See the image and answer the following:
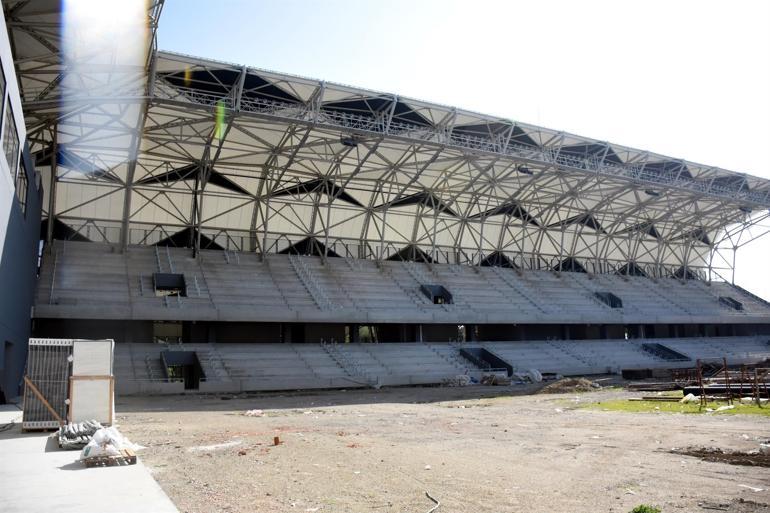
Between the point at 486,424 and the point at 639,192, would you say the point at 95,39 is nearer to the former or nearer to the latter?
the point at 486,424

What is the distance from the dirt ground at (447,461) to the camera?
23.2ft

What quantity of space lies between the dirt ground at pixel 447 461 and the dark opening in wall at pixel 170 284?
15.1m

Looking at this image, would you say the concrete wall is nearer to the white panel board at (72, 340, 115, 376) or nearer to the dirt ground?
the dirt ground

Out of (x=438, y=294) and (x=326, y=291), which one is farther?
(x=438, y=294)

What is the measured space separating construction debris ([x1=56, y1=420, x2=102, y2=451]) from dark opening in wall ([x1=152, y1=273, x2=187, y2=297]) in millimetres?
23860

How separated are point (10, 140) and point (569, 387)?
24398mm

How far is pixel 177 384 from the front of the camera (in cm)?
2736

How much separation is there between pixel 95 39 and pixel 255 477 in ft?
59.1

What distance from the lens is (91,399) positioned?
12328mm

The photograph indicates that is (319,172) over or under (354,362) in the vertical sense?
over

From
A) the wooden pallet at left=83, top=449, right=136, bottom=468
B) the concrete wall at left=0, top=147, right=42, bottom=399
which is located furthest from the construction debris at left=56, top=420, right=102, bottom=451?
the concrete wall at left=0, top=147, right=42, bottom=399

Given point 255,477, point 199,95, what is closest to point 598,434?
point 255,477

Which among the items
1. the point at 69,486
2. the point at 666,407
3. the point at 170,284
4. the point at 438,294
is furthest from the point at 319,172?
the point at 69,486

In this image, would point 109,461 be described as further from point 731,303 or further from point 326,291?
point 731,303
